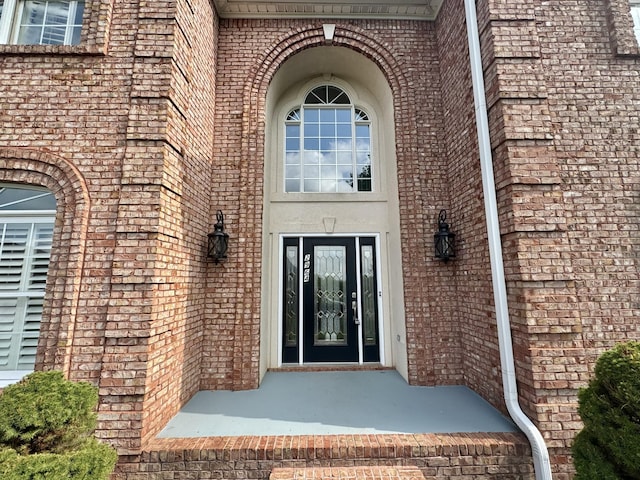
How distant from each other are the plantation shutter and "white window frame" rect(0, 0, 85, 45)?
2.12m

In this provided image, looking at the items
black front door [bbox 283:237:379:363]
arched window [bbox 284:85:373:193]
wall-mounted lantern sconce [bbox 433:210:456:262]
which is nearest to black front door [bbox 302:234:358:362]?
black front door [bbox 283:237:379:363]

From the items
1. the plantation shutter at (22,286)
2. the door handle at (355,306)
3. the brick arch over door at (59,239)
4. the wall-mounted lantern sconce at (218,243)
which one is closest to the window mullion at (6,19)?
the brick arch over door at (59,239)

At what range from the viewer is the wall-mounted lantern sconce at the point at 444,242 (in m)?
3.68

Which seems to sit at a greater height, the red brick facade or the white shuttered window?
the white shuttered window

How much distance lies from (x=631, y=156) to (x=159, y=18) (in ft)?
16.8

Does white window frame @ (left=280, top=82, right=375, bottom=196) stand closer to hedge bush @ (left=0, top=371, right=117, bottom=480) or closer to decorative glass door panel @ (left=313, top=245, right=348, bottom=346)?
decorative glass door panel @ (left=313, top=245, right=348, bottom=346)

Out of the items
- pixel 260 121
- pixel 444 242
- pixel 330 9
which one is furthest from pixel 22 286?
pixel 330 9

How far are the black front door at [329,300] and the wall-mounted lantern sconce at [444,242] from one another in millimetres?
1001

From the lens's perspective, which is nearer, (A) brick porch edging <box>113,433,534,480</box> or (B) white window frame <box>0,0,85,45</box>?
(A) brick porch edging <box>113,433,534,480</box>

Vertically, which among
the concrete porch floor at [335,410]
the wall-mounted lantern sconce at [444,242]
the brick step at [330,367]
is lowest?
the concrete porch floor at [335,410]

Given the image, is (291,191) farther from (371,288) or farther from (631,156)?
(631,156)

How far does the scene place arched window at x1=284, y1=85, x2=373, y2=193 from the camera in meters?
4.64

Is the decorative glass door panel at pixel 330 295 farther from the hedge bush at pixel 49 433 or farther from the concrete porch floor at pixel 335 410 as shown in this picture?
the hedge bush at pixel 49 433

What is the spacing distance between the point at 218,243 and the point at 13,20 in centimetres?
342
